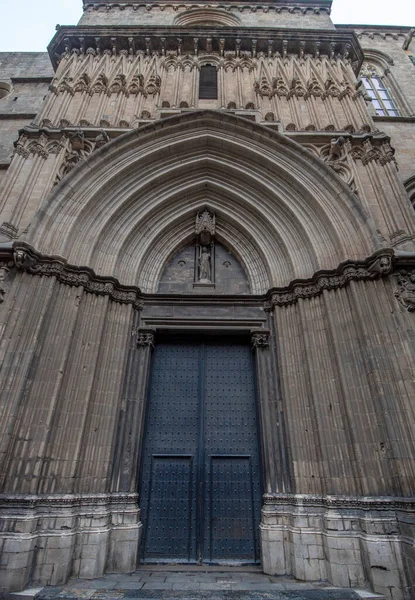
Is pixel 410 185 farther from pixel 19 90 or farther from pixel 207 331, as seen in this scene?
pixel 19 90

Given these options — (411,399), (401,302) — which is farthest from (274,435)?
(401,302)

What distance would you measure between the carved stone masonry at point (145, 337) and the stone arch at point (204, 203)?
1145 millimetres

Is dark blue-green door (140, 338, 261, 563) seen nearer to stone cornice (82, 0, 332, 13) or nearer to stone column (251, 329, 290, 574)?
stone column (251, 329, 290, 574)

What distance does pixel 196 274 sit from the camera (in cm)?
880

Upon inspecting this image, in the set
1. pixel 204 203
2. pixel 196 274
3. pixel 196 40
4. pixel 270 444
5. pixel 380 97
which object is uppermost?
pixel 380 97

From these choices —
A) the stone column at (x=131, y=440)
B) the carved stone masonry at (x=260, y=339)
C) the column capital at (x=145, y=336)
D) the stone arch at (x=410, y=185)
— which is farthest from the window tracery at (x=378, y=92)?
the stone column at (x=131, y=440)

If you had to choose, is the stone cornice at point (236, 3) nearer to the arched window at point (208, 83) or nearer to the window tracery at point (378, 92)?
the window tracery at point (378, 92)

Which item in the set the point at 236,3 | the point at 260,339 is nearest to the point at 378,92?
the point at 236,3

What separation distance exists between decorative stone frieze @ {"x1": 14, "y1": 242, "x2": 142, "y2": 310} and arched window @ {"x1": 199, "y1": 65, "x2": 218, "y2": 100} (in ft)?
23.2

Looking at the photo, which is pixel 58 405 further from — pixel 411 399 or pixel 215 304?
pixel 411 399

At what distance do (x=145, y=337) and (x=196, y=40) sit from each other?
10.4m

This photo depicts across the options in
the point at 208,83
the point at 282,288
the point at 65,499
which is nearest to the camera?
the point at 65,499

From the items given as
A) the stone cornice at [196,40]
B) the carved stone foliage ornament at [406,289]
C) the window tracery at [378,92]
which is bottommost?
the carved stone foliage ornament at [406,289]

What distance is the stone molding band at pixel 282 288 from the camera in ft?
21.3
